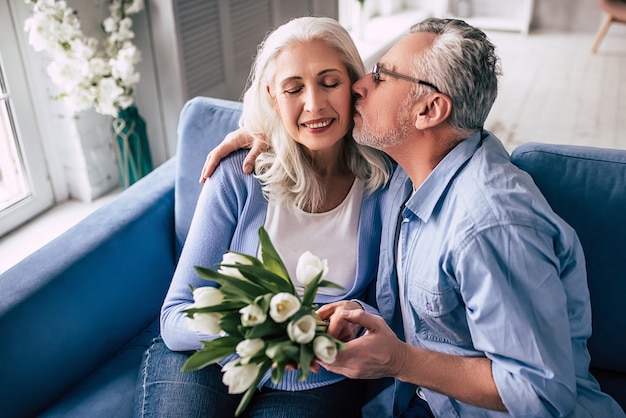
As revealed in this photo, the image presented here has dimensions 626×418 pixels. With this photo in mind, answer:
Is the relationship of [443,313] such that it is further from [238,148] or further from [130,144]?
[130,144]

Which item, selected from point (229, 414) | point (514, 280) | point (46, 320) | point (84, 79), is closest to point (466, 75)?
point (514, 280)

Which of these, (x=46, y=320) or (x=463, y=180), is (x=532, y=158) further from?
(x=46, y=320)

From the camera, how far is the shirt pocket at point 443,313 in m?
1.28

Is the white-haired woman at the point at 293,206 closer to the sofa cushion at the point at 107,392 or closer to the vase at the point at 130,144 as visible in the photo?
the sofa cushion at the point at 107,392

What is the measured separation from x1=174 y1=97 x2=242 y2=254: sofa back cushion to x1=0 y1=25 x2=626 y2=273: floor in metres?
0.93

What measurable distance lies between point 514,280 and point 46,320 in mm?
1093

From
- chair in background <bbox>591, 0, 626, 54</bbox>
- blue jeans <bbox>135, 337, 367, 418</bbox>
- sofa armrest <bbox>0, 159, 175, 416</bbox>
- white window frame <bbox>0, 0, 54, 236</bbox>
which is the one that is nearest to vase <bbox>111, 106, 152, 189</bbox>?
white window frame <bbox>0, 0, 54, 236</bbox>

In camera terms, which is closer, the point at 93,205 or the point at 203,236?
the point at 203,236

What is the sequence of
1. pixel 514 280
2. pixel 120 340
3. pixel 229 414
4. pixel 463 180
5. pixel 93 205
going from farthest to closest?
pixel 93 205
pixel 120 340
pixel 229 414
pixel 463 180
pixel 514 280

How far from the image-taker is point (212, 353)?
102cm

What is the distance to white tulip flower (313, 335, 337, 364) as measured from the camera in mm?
972

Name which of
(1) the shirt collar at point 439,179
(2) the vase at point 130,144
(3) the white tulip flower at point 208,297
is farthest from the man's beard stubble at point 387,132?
(2) the vase at point 130,144

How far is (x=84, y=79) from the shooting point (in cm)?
224

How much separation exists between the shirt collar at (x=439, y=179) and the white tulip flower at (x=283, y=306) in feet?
1.54
